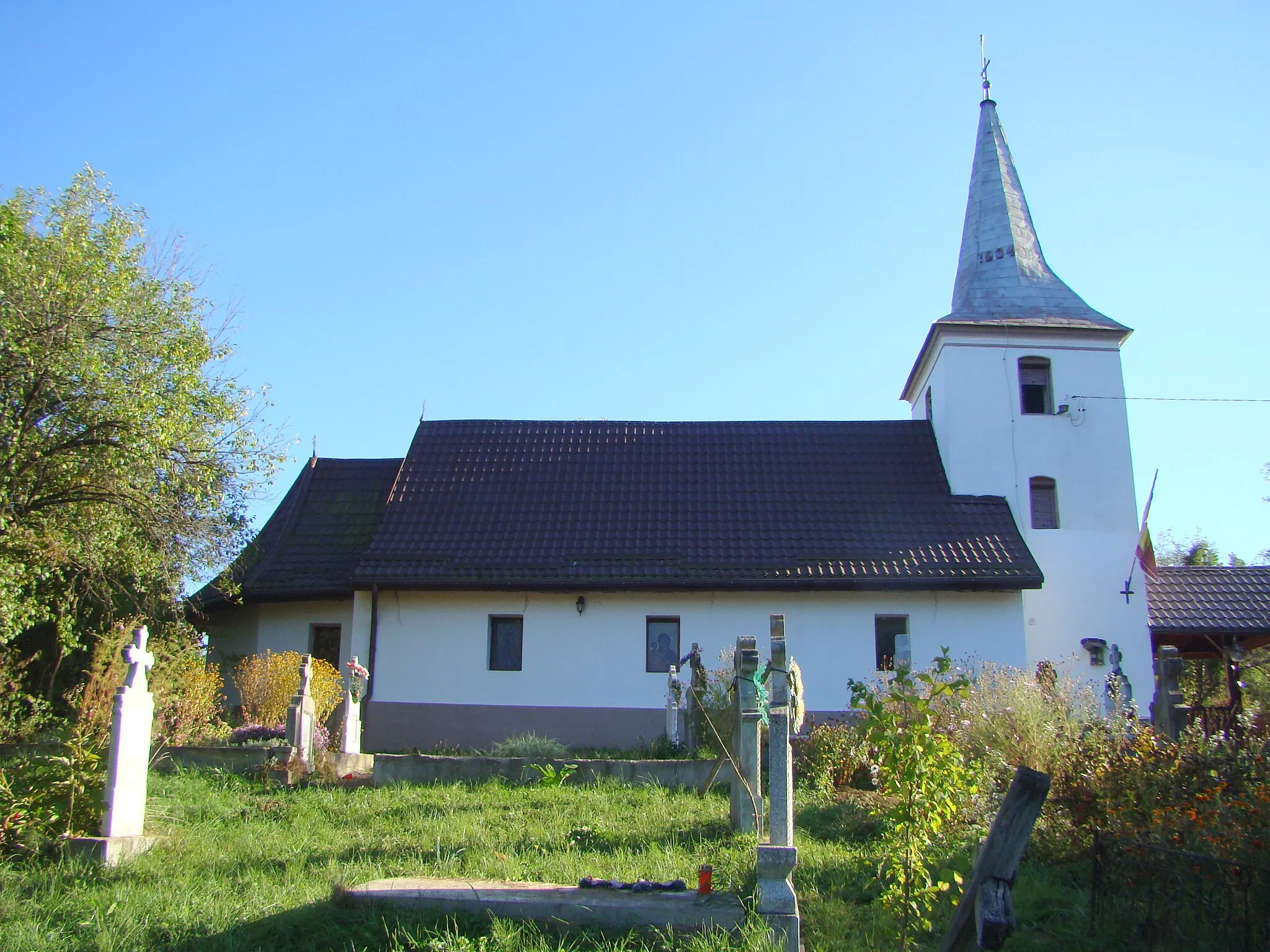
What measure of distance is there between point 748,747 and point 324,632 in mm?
13625

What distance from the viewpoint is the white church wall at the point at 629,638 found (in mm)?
18484

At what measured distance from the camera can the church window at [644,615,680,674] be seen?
1870cm

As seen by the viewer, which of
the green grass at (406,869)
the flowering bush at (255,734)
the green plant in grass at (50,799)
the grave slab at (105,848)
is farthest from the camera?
the flowering bush at (255,734)

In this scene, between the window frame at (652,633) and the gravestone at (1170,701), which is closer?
the gravestone at (1170,701)

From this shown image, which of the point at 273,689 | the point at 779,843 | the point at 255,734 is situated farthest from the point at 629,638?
the point at 779,843

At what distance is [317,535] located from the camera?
21250mm

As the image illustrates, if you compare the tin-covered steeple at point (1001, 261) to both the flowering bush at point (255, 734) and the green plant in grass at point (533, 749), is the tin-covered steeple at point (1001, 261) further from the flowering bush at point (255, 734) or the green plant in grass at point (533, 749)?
the flowering bush at point (255, 734)

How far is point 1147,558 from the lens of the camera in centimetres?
1978

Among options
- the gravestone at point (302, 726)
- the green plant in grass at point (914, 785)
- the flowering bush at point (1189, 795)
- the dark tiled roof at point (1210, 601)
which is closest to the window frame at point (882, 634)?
the dark tiled roof at point (1210, 601)

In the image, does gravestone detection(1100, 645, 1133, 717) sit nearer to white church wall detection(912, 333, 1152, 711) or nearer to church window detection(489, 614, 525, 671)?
white church wall detection(912, 333, 1152, 711)

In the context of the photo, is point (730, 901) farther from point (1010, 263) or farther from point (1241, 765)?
point (1010, 263)

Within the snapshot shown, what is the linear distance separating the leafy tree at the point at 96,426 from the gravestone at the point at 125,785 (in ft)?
18.7

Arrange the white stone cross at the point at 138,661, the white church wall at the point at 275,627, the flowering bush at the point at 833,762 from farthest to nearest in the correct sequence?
1. the white church wall at the point at 275,627
2. the flowering bush at the point at 833,762
3. the white stone cross at the point at 138,661

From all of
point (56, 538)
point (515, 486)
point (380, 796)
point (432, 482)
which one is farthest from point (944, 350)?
point (56, 538)
